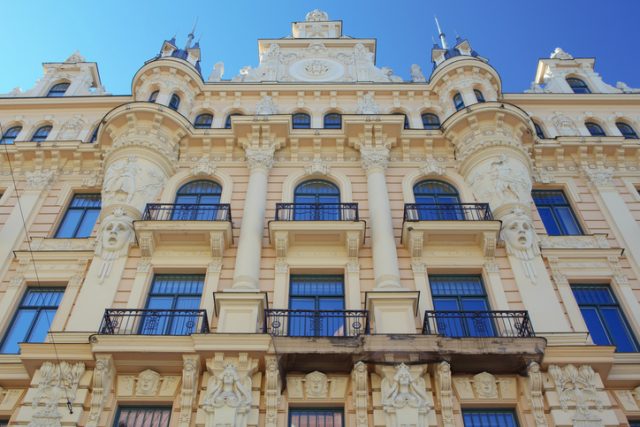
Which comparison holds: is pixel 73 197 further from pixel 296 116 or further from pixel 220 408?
pixel 220 408

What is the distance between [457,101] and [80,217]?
49.9 feet

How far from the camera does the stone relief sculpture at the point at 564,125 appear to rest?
79.0ft

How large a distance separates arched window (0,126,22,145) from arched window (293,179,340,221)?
12.4 meters

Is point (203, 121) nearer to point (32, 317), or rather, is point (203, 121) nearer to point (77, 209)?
point (77, 209)

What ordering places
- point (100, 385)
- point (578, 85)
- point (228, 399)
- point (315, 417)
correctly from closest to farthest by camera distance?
point (228, 399), point (100, 385), point (315, 417), point (578, 85)

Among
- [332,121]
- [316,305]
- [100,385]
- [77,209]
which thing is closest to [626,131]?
[332,121]

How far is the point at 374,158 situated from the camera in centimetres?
2142

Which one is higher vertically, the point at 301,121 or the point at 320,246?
the point at 301,121

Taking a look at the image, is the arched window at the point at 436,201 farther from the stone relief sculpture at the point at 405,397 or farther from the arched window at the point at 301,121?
the stone relief sculpture at the point at 405,397

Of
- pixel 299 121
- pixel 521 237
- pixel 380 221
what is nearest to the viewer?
pixel 521 237

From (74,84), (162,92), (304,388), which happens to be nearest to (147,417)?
(304,388)

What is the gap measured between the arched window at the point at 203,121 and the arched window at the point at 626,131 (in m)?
17.0

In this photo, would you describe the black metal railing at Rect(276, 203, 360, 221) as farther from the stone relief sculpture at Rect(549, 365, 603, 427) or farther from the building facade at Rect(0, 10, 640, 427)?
the stone relief sculpture at Rect(549, 365, 603, 427)

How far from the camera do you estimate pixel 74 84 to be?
1077 inches
